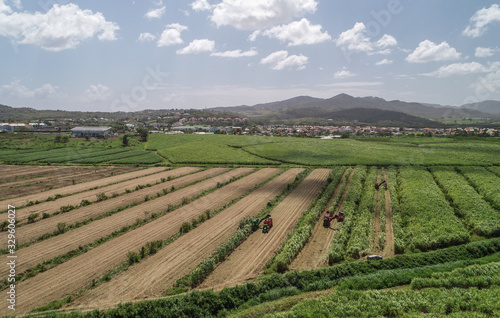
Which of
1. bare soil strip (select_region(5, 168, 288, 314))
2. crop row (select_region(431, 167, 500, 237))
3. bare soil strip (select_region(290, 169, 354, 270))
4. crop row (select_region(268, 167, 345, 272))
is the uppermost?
crop row (select_region(431, 167, 500, 237))

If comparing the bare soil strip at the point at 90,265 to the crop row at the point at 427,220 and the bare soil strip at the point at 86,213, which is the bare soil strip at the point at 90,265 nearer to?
the bare soil strip at the point at 86,213

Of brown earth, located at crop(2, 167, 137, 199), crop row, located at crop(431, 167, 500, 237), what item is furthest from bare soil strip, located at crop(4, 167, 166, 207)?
crop row, located at crop(431, 167, 500, 237)

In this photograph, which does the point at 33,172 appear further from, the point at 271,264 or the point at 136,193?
the point at 271,264

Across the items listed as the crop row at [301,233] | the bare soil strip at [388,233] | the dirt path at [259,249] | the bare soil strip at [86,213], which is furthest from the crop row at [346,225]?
the bare soil strip at [86,213]

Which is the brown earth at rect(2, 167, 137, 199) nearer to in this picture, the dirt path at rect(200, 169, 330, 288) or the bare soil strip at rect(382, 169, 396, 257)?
the dirt path at rect(200, 169, 330, 288)

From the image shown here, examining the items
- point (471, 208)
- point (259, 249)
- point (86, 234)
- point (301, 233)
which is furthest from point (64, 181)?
point (471, 208)

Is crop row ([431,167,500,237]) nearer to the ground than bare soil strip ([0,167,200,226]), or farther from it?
farther from it

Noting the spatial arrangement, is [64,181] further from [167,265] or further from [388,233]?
[388,233]
